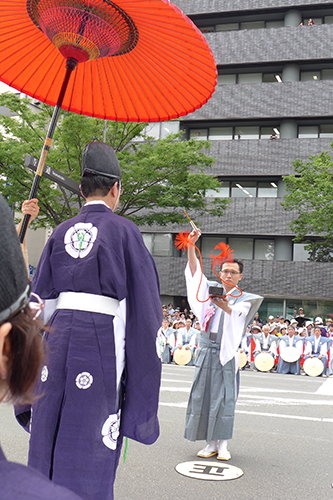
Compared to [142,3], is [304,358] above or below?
below

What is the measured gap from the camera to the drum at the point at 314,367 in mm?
12734

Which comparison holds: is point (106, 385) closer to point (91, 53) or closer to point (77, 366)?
point (77, 366)

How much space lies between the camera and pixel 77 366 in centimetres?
215

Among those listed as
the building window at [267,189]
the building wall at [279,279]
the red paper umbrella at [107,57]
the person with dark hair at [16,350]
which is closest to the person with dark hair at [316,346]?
the building wall at [279,279]

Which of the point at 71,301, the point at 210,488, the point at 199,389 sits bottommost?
the point at 210,488

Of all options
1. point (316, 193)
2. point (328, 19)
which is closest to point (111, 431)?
point (316, 193)

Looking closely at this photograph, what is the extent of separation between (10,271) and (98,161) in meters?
1.80

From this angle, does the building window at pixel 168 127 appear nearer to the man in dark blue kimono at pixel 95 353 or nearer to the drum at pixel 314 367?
the drum at pixel 314 367

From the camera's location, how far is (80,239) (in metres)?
2.33

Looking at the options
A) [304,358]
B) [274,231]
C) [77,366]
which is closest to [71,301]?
[77,366]

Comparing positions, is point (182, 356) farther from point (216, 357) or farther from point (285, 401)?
point (216, 357)

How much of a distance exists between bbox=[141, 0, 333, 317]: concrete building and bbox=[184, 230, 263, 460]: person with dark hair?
1779 cm

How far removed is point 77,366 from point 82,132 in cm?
1158

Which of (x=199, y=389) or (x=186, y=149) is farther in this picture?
(x=186, y=149)
